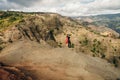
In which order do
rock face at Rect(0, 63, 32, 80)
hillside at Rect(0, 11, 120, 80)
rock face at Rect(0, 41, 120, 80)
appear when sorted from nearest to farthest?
1. rock face at Rect(0, 63, 32, 80)
2. rock face at Rect(0, 41, 120, 80)
3. hillside at Rect(0, 11, 120, 80)

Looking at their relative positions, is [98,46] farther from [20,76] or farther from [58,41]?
[20,76]

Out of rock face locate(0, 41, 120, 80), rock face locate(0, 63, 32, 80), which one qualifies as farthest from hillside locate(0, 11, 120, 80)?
rock face locate(0, 63, 32, 80)

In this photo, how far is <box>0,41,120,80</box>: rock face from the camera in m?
35.6

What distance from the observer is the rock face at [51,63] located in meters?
35.6

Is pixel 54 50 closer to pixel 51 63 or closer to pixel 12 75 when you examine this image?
pixel 51 63

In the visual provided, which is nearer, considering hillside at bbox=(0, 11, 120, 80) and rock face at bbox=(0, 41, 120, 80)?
rock face at bbox=(0, 41, 120, 80)

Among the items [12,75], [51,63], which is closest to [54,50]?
[51,63]

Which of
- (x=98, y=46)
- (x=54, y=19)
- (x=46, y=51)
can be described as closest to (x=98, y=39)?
(x=98, y=46)

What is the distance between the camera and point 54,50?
144 ft

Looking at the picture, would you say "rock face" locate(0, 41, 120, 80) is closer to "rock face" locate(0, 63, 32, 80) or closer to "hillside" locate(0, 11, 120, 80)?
"hillside" locate(0, 11, 120, 80)

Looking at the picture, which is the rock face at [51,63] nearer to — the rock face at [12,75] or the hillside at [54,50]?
the hillside at [54,50]

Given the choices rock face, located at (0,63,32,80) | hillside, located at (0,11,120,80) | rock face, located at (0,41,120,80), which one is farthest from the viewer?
hillside, located at (0,11,120,80)

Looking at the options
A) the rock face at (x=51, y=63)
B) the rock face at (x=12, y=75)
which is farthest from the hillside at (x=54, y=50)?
the rock face at (x=12, y=75)

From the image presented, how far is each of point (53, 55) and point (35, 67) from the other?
228 inches
